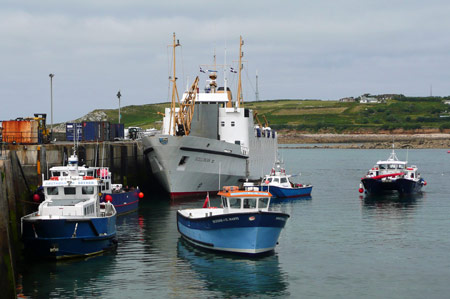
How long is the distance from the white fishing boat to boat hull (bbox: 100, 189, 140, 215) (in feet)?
25.1

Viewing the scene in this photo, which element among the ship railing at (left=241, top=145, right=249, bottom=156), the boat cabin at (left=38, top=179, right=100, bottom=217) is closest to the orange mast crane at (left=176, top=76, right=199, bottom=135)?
the ship railing at (left=241, top=145, right=249, bottom=156)

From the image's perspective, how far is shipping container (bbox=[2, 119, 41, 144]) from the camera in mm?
52938

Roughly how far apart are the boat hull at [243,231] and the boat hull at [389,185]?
117ft

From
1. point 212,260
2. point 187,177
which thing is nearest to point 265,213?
point 212,260

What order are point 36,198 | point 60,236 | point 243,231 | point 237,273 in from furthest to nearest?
point 36,198
point 243,231
point 60,236
point 237,273

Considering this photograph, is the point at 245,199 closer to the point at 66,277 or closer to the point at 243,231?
the point at 243,231

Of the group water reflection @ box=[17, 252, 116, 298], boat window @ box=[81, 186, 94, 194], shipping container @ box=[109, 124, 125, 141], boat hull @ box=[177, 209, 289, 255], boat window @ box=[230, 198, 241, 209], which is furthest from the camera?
shipping container @ box=[109, 124, 125, 141]

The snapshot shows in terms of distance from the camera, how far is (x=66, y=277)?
3319 centimetres

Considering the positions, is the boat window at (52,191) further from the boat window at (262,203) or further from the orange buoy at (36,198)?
the boat window at (262,203)

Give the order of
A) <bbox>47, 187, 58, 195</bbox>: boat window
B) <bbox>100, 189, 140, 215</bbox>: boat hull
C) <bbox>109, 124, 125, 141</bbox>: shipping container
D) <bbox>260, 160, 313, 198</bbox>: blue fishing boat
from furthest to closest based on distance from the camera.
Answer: <bbox>109, 124, 125, 141</bbox>: shipping container < <bbox>260, 160, 313, 198</bbox>: blue fishing boat < <bbox>100, 189, 140, 215</bbox>: boat hull < <bbox>47, 187, 58, 195</bbox>: boat window

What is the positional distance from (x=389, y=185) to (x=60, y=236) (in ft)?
143

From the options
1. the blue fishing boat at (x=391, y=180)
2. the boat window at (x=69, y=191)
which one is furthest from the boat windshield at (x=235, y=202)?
the blue fishing boat at (x=391, y=180)

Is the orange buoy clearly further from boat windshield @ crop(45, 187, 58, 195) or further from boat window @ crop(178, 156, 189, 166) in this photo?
boat window @ crop(178, 156, 189, 166)

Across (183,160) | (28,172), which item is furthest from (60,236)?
(183,160)
